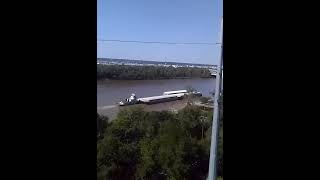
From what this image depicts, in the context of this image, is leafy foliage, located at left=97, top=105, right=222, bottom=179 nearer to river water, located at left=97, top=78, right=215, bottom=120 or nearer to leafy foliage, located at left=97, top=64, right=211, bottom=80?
river water, located at left=97, top=78, right=215, bottom=120

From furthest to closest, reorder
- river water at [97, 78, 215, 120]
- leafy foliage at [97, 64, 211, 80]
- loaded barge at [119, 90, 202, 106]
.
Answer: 1. loaded barge at [119, 90, 202, 106]
2. river water at [97, 78, 215, 120]
3. leafy foliage at [97, 64, 211, 80]

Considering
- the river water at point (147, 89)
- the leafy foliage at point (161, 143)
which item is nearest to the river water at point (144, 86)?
the river water at point (147, 89)

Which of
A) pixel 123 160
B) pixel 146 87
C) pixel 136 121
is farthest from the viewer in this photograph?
pixel 123 160

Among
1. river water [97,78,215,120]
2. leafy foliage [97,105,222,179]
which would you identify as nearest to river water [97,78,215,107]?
river water [97,78,215,120]

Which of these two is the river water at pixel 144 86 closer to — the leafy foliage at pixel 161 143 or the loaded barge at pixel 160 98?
the loaded barge at pixel 160 98

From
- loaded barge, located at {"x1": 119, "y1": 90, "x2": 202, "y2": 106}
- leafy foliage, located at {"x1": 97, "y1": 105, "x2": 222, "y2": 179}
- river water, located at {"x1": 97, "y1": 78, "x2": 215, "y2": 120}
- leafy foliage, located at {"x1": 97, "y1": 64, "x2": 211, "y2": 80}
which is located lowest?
leafy foliage, located at {"x1": 97, "y1": 105, "x2": 222, "y2": 179}

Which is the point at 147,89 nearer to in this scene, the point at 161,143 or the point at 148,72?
the point at 148,72
